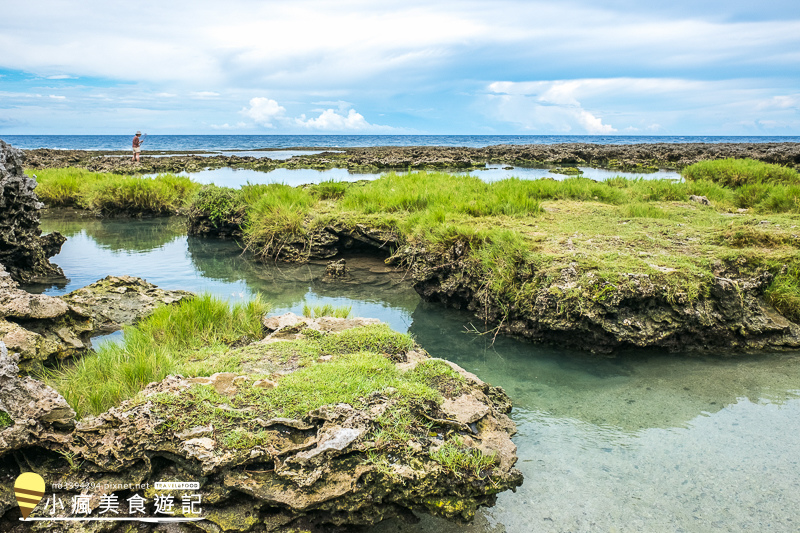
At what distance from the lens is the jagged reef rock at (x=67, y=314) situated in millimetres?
4414

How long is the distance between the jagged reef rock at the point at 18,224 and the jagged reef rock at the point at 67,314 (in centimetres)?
231

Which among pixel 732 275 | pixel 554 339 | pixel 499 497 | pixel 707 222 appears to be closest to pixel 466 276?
pixel 554 339

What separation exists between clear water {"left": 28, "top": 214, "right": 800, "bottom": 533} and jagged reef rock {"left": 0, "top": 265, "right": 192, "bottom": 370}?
136cm

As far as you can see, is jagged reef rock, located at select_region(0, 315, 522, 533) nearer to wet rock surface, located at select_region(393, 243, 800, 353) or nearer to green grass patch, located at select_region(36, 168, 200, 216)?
wet rock surface, located at select_region(393, 243, 800, 353)

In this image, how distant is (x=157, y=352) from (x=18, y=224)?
549 cm

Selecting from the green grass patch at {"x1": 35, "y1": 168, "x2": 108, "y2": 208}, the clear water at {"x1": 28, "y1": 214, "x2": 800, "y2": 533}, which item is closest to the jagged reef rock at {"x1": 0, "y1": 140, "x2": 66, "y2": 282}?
the clear water at {"x1": 28, "y1": 214, "x2": 800, "y2": 533}

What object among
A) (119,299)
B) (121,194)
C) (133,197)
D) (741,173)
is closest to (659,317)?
(119,299)

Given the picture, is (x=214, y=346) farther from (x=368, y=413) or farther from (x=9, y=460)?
(x=368, y=413)

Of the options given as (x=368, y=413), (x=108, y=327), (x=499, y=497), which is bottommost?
(x=499, y=497)

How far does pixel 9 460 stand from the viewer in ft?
9.43

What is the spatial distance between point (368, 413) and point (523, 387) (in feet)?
7.71

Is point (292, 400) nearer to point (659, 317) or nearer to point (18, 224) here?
point (659, 317)

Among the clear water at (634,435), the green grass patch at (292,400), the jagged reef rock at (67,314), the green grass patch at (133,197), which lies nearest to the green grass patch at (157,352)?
the jagged reef rock at (67,314)

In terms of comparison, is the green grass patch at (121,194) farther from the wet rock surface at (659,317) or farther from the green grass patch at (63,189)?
the wet rock surface at (659,317)
